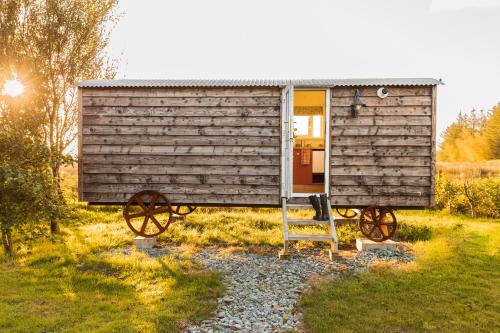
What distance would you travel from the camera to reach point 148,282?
21.5 ft

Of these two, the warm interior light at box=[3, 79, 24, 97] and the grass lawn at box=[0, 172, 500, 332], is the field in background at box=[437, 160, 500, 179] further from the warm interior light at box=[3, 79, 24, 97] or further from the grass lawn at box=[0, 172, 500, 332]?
the warm interior light at box=[3, 79, 24, 97]

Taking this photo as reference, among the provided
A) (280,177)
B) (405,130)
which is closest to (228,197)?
(280,177)

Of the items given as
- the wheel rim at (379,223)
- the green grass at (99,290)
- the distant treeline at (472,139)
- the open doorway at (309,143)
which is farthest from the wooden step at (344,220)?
the distant treeline at (472,139)

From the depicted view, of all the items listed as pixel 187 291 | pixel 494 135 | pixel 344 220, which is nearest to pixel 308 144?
pixel 344 220

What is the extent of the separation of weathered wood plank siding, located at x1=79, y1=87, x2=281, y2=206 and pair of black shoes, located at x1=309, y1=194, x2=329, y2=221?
88cm

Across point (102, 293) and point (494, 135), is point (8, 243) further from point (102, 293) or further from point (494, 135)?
point (494, 135)

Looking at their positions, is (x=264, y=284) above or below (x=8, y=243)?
below

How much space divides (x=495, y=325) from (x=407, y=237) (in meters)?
5.56

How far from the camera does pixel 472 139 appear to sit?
52.2 metres

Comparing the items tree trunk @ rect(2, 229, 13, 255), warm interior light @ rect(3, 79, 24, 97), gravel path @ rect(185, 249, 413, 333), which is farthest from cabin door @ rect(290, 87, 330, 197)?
warm interior light @ rect(3, 79, 24, 97)

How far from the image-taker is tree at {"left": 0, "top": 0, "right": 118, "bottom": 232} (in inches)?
394

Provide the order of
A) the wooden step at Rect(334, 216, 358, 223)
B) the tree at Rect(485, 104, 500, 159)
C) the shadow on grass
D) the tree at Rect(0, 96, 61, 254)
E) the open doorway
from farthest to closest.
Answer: the tree at Rect(485, 104, 500, 159), the open doorway, the wooden step at Rect(334, 216, 358, 223), the tree at Rect(0, 96, 61, 254), the shadow on grass

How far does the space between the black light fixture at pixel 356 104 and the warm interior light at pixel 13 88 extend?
29.5ft

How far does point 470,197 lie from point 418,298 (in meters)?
10.6
